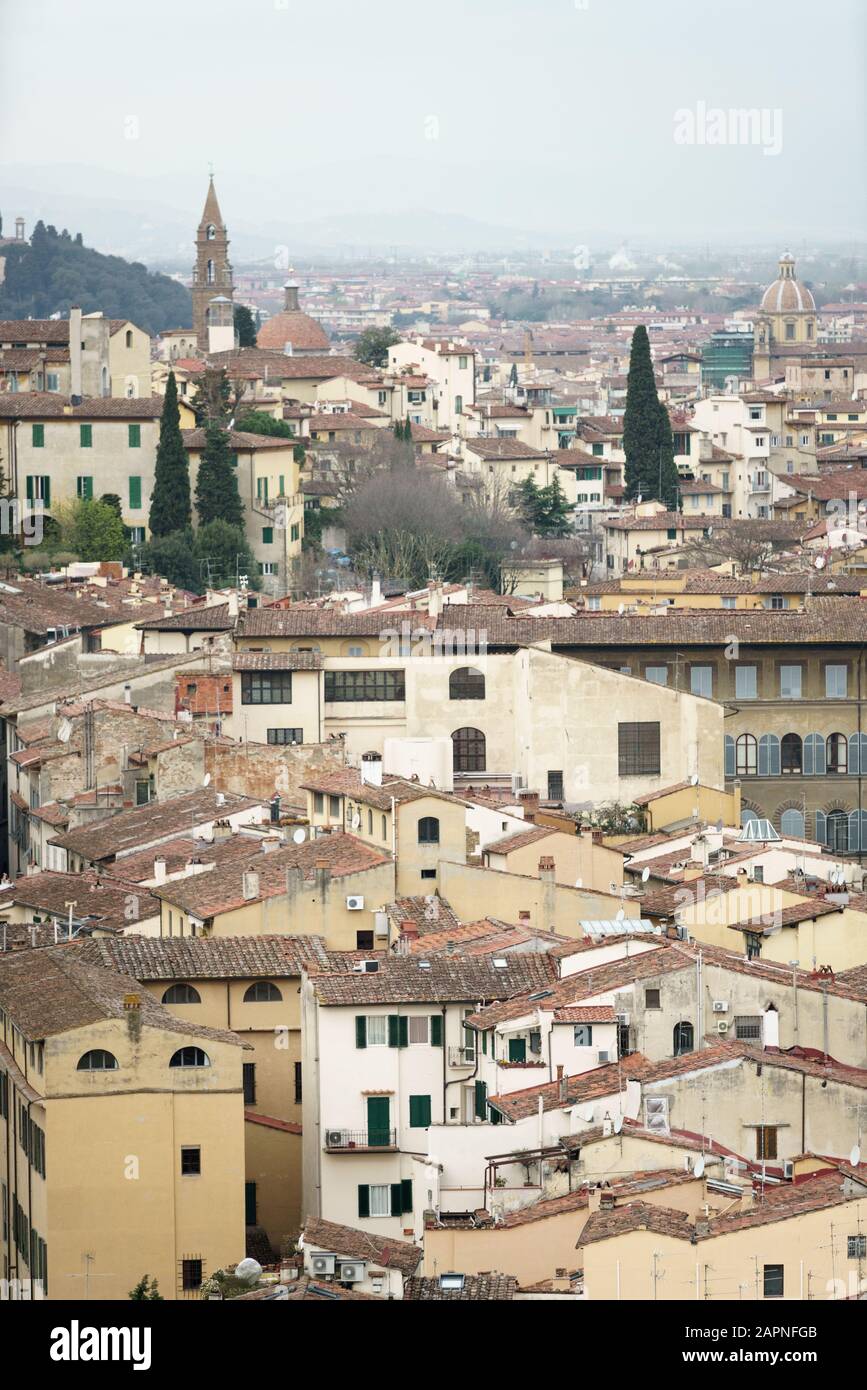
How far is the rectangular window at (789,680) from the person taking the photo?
27.3 meters

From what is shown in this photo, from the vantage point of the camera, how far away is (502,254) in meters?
153

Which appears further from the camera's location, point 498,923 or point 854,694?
point 854,694

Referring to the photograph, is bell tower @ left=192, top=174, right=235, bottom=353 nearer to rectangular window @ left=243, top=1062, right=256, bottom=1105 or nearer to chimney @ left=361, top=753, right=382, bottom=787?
chimney @ left=361, top=753, right=382, bottom=787

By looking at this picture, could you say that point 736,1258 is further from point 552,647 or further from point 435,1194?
point 552,647

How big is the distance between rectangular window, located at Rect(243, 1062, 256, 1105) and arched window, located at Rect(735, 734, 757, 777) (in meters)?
12.9

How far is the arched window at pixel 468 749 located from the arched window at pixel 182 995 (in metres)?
9.50

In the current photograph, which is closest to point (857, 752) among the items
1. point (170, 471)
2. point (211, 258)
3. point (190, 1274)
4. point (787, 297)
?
point (170, 471)

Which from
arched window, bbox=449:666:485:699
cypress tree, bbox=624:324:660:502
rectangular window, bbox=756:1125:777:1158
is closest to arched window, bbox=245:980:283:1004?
rectangular window, bbox=756:1125:777:1158

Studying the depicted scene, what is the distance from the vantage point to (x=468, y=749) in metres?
24.2

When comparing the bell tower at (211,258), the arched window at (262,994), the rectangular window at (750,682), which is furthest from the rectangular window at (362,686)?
the bell tower at (211,258)

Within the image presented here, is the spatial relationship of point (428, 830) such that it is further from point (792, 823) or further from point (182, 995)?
point (792, 823)

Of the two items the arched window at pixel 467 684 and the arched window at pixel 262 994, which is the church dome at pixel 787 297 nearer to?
the arched window at pixel 467 684
